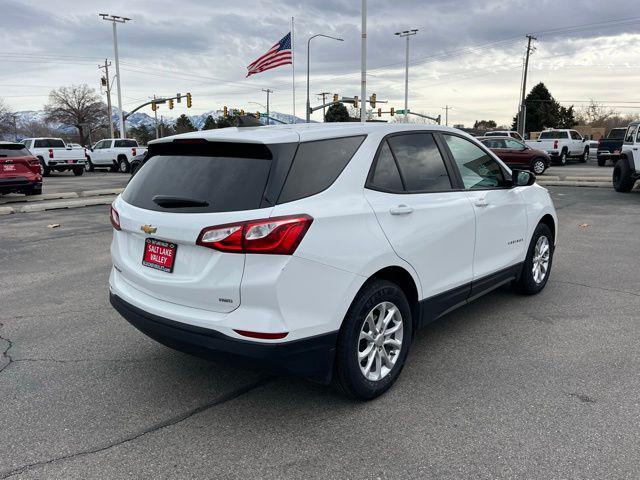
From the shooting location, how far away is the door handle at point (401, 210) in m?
3.34

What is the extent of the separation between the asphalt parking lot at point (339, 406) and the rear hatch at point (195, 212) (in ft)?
2.49

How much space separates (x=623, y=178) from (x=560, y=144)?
50.1ft

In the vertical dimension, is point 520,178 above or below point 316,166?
below

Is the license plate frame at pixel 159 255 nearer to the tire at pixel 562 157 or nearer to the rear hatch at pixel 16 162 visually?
the rear hatch at pixel 16 162

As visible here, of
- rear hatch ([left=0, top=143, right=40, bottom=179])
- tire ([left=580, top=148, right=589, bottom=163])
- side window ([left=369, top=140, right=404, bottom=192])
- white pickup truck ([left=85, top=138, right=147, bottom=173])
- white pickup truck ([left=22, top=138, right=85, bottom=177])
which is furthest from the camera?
tire ([left=580, top=148, right=589, bottom=163])

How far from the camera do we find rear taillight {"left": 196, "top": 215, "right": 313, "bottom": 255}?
271 cm

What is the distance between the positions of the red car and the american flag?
16198 millimetres

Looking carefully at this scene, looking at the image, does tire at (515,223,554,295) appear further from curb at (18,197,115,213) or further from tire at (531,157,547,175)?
tire at (531,157,547,175)

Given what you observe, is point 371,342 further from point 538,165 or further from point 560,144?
point 560,144

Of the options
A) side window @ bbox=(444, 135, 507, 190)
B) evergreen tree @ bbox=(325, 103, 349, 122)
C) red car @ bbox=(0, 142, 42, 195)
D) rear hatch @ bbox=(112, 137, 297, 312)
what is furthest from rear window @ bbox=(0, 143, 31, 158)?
evergreen tree @ bbox=(325, 103, 349, 122)

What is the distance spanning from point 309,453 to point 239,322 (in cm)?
78

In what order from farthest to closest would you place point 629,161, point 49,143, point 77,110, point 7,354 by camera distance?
1. point 77,110
2. point 49,143
3. point 629,161
4. point 7,354

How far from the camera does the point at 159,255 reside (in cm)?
315

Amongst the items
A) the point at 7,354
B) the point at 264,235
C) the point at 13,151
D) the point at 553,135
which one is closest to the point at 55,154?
the point at 13,151
